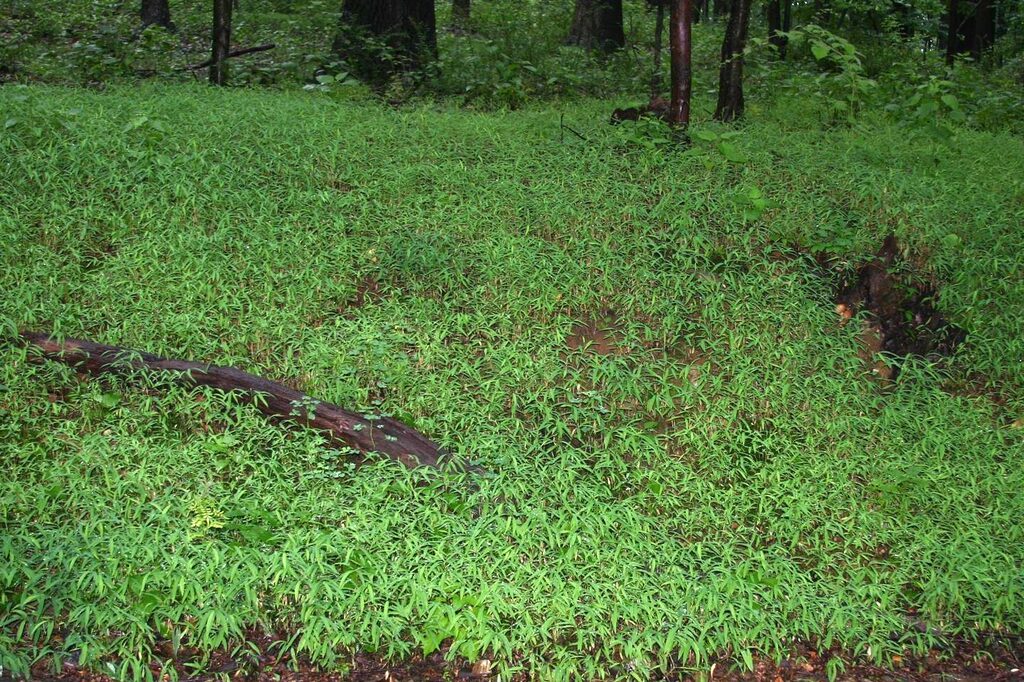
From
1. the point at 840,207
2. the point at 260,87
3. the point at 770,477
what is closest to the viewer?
the point at 770,477

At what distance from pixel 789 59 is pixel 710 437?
10.6 meters

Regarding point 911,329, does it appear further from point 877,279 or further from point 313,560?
point 313,560

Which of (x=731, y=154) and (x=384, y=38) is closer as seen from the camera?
(x=731, y=154)

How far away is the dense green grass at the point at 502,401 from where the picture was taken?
12.7 ft

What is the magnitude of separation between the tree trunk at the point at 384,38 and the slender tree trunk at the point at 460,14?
3.41m

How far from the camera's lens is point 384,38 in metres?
10.9

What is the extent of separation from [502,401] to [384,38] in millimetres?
7180

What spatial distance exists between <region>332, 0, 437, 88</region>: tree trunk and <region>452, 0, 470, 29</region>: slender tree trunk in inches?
134

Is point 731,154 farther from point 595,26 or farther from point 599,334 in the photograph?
point 595,26

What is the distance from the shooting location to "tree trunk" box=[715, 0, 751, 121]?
8648 mm

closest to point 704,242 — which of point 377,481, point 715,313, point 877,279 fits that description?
point 715,313

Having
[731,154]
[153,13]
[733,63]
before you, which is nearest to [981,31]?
[733,63]

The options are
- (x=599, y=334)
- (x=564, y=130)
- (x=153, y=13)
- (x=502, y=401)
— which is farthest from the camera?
(x=153, y=13)

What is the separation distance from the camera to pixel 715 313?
19.3 feet
